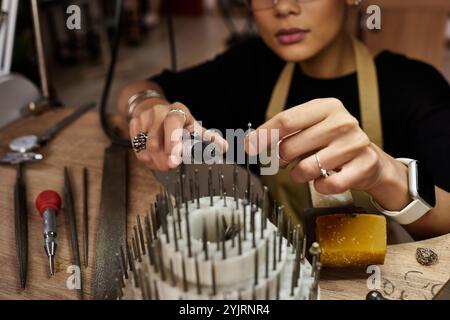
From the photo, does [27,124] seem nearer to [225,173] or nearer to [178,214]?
[225,173]

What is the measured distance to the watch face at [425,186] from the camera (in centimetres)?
56

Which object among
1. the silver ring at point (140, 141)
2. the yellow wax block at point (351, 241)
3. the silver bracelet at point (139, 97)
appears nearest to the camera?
the yellow wax block at point (351, 241)

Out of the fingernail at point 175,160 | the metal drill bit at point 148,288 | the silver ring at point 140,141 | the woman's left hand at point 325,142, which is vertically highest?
the woman's left hand at point 325,142

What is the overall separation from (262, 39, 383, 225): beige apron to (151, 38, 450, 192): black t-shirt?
0.01 meters

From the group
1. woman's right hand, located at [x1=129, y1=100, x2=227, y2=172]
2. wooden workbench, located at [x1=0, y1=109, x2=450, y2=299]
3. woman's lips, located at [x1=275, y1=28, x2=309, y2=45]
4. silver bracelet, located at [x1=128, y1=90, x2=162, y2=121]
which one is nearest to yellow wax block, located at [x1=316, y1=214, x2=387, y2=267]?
wooden workbench, located at [x1=0, y1=109, x2=450, y2=299]

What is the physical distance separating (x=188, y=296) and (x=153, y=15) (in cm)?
342

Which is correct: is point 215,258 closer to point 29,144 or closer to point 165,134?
point 165,134

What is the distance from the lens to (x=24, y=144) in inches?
32.0

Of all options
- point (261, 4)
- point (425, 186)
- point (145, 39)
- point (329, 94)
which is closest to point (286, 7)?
point (261, 4)

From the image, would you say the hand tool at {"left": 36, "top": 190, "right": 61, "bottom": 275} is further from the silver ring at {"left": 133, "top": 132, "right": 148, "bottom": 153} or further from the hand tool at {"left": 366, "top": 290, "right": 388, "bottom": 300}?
the hand tool at {"left": 366, "top": 290, "right": 388, "bottom": 300}

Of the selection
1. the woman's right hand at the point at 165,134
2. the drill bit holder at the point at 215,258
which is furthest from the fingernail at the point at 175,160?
the drill bit holder at the point at 215,258

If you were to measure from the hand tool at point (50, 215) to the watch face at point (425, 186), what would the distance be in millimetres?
428

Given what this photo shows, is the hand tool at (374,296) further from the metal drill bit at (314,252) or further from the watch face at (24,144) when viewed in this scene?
Answer: the watch face at (24,144)

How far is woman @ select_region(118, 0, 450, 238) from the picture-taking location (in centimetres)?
49
